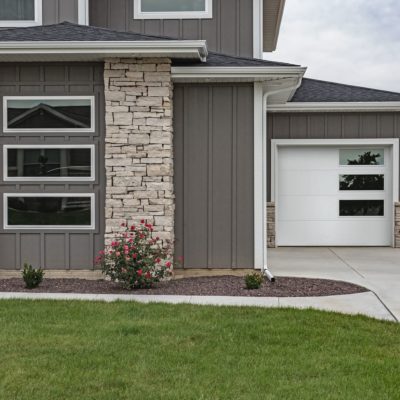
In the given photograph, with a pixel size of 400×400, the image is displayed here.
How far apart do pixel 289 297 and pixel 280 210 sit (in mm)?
6796

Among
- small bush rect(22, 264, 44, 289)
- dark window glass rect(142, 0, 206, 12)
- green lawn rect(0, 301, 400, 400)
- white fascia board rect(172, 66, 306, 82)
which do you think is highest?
dark window glass rect(142, 0, 206, 12)

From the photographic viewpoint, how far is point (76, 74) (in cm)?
981

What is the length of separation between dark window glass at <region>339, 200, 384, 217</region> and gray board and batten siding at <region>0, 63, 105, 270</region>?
6.81 meters

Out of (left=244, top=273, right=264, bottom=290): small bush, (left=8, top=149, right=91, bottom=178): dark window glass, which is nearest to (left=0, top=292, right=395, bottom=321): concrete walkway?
(left=244, top=273, right=264, bottom=290): small bush

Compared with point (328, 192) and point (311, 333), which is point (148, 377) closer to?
point (311, 333)

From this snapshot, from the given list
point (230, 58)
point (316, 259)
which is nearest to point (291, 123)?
point (316, 259)

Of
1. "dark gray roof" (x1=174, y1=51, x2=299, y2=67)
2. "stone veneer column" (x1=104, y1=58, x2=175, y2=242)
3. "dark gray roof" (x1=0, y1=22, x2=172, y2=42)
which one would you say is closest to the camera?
"dark gray roof" (x1=0, y1=22, x2=172, y2=42)

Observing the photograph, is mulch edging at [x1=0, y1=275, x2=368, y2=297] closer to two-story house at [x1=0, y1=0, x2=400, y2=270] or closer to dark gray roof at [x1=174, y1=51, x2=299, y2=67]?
two-story house at [x1=0, y1=0, x2=400, y2=270]

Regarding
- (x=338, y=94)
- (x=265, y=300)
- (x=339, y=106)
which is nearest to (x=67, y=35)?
(x=265, y=300)

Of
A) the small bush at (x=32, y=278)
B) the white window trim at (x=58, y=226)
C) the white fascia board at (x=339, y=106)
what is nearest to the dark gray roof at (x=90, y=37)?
the white window trim at (x=58, y=226)

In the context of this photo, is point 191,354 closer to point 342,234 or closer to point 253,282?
point 253,282

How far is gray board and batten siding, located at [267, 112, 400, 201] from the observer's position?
47.6ft

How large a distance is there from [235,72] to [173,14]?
262 centimetres

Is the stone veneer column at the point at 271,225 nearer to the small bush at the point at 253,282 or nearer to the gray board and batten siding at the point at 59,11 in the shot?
the gray board and batten siding at the point at 59,11
